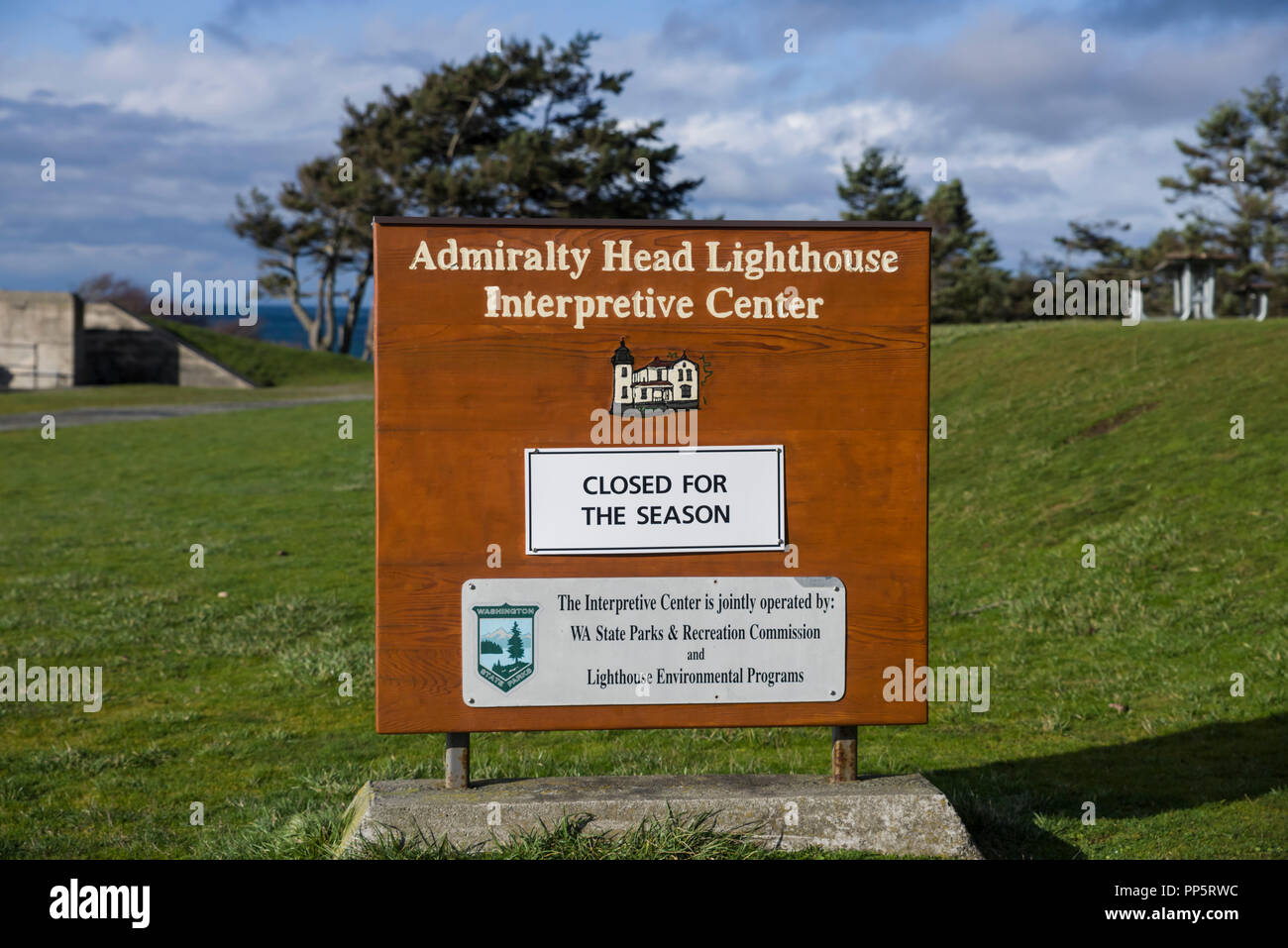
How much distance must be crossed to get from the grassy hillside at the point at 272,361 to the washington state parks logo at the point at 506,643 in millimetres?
49260

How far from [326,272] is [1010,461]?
195ft

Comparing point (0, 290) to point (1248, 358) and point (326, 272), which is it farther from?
point (1248, 358)

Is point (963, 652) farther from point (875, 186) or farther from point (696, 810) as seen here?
point (875, 186)

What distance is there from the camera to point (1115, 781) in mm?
6184

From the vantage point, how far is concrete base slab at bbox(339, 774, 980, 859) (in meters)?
4.71

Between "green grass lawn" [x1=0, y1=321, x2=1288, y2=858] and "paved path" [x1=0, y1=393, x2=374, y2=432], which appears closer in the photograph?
"green grass lawn" [x1=0, y1=321, x2=1288, y2=858]

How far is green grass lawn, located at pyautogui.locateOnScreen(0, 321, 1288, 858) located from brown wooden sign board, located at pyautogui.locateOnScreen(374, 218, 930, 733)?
2.82ft

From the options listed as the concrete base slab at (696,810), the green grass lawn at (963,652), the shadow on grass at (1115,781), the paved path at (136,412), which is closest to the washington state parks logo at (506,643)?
the concrete base slab at (696,810)

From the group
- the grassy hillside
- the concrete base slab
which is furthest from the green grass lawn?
the grassy hillside

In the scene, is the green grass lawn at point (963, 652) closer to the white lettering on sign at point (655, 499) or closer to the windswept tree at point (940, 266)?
the white lettering on sign at point (655, 499)

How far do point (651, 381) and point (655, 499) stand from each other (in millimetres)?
477

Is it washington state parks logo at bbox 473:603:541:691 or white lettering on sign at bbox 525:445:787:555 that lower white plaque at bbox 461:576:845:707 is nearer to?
washington state parks logo at bbox 473:603:541:691

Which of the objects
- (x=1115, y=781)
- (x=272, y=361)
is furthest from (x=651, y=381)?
(x=272, y=361)

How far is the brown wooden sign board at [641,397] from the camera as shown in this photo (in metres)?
4.83
